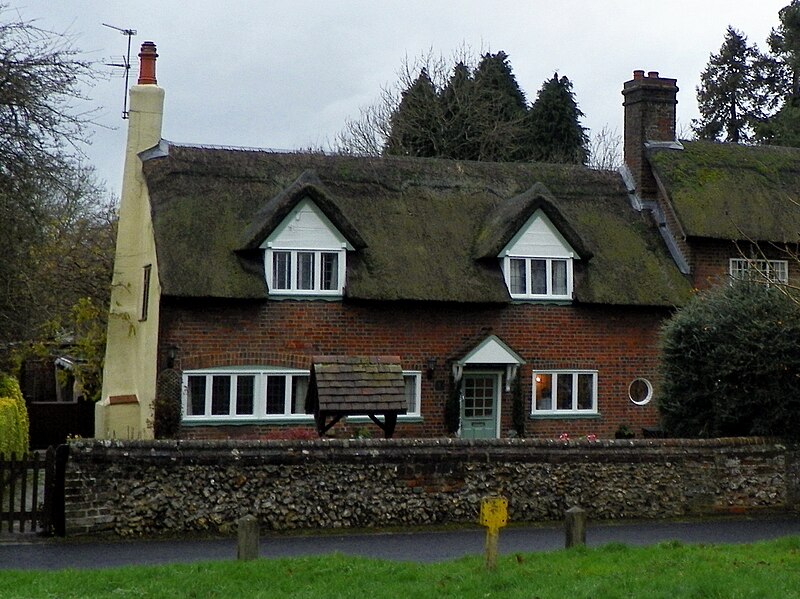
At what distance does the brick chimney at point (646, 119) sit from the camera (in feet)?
102

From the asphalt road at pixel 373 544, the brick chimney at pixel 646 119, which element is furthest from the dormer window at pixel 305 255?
the asphalt road at pixel 373 544

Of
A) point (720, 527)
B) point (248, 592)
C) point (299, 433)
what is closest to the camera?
point (248, 592)

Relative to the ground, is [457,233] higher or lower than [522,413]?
higher

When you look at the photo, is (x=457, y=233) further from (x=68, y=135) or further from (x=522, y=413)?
(x=68, y=135)

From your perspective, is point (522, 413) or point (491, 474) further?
point (522, 413)

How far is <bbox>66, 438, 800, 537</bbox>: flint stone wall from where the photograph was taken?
1642cm

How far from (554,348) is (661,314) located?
2.95 metres

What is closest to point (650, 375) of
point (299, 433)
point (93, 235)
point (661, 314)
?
point (661, 314)

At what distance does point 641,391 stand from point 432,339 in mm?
5773

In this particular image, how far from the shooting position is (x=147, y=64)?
29.1 meters

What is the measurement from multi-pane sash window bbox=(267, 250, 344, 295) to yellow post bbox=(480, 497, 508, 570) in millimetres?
14087

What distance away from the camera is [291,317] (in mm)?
26094

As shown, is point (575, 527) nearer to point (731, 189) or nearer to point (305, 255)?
point (305, 255)

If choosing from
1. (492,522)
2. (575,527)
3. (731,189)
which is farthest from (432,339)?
(492,522)
